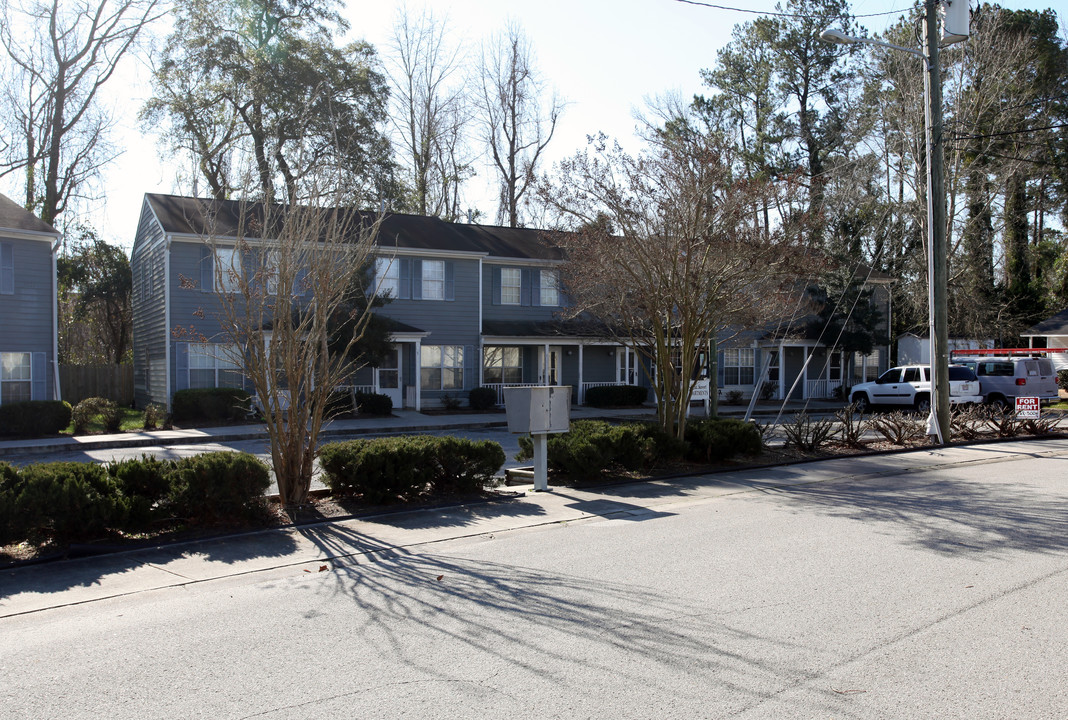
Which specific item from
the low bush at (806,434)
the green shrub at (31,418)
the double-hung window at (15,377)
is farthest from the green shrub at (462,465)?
the double-hung window at (15,377)

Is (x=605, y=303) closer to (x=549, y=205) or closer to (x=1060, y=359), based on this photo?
(x=549, y=205)

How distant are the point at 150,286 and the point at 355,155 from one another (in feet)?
39.7

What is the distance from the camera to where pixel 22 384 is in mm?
22500

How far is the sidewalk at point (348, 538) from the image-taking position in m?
6.56

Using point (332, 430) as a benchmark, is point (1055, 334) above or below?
above

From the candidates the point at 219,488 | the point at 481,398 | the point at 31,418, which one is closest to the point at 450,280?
the point at 481,398

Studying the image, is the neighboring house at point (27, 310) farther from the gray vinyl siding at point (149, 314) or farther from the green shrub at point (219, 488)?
the green shrub at point (219, 488)

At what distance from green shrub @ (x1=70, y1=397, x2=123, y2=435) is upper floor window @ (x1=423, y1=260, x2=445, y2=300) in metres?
10.5

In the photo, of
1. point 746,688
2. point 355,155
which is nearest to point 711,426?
point 746,688

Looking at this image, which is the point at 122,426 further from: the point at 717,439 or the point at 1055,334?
the point at 1055,334

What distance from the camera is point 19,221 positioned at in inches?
895

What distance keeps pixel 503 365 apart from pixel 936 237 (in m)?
15.9

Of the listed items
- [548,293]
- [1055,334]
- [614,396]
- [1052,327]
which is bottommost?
[614,396]

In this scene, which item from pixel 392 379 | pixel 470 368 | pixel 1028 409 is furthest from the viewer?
pixel 470 368
